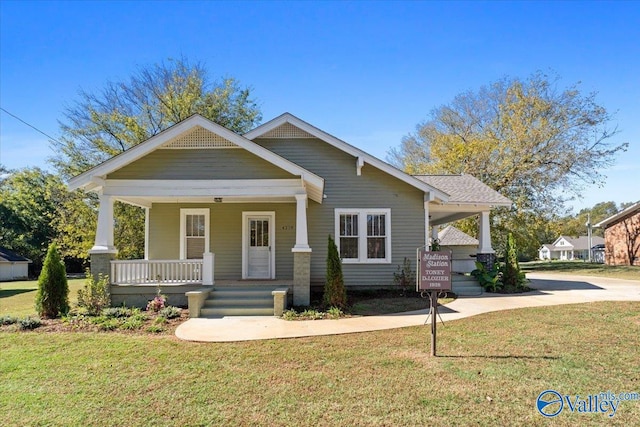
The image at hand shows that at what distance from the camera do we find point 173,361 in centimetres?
570

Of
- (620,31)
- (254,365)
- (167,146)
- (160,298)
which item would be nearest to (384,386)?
(254,365)

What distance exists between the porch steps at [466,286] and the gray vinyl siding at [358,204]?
5.85 ft

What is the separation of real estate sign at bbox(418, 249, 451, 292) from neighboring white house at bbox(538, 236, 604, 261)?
68467 millimetres

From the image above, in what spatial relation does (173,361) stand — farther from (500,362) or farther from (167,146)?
(167,146)

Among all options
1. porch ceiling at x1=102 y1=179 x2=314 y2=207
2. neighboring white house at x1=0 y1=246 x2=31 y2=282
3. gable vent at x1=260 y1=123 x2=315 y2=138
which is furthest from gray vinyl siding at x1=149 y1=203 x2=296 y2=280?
neighboring white house at x1=0 y1=246 x2=31 y2=282

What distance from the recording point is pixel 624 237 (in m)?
27.8

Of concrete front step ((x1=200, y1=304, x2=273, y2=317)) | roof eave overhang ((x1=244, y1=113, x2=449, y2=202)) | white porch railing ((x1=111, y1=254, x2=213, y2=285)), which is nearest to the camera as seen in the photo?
concrete front step ((x1=200, y1=304, x2=273, y2=317))

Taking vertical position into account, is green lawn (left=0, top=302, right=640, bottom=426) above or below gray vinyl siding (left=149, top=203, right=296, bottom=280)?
below

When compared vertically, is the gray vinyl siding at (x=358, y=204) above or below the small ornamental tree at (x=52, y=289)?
above

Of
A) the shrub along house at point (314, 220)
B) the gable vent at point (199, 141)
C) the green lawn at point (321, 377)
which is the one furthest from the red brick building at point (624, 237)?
the gable vent at point (199, 141)

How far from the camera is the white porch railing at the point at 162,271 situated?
10172 mm

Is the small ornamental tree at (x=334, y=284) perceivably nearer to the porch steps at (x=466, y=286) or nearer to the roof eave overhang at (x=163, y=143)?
the roof eave overhang at (x=163, y=143)

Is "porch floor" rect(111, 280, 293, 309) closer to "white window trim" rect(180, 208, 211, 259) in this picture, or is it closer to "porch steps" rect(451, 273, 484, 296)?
"white window trim" rect(180, 208, 211, 259)

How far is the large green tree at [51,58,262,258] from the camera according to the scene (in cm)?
2356
